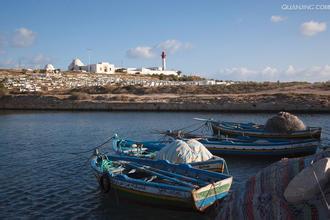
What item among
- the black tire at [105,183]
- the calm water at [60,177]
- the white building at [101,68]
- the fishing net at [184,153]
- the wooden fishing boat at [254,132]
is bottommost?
the calm water at [60,177]

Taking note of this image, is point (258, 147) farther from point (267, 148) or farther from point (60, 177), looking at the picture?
point (60, 177)

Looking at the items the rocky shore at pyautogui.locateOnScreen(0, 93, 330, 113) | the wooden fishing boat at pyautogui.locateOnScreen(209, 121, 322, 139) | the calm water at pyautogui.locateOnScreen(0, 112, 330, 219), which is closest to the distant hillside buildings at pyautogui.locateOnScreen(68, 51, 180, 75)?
the rocky shore at pyautogui.locateOnScreen(0, 93, 330, 113)

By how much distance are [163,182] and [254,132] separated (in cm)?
1285

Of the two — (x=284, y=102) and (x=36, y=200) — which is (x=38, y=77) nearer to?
(x=284, y=102)

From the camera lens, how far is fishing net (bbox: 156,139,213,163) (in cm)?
1444

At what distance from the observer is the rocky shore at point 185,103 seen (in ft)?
149

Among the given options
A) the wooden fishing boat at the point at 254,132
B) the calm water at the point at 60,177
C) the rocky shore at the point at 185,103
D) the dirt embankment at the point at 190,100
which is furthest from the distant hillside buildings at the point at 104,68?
the wooden fishing boat at the point at 254,132

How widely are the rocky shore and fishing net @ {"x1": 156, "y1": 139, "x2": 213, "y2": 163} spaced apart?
32469mm

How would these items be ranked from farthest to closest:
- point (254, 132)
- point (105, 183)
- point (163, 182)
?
point (254, 132) → point (105, 183) → point (163, 182)

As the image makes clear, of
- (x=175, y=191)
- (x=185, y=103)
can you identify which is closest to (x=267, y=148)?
(x=175, y=191)

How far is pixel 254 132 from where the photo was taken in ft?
80.7

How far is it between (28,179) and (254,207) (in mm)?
13724

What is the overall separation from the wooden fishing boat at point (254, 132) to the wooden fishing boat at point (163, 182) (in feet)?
36.6

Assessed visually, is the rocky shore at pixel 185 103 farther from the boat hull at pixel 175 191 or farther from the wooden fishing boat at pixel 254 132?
the boat hull at pixel 175 191
